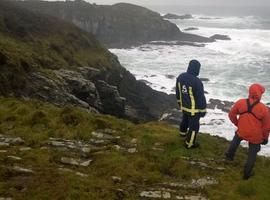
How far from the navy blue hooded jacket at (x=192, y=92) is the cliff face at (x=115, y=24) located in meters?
93.5

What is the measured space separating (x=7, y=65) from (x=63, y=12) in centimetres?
9917

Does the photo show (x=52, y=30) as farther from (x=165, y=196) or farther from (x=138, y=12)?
(x=138, y=12)

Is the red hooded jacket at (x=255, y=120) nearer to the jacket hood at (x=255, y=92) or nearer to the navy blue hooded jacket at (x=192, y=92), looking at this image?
the jacket hood at (x=255, y=92)

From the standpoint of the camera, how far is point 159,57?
8744cm

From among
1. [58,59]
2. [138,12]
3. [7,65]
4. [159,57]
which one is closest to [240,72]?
[159,57]

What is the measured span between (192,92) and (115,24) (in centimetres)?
11013

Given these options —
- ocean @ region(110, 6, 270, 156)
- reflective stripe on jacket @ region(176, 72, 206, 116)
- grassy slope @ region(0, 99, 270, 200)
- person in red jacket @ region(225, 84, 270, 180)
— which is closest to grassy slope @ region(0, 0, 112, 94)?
grassy slope @ region(0, 99, 270, 200)

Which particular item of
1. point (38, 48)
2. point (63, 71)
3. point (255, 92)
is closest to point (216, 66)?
point (38, 48)

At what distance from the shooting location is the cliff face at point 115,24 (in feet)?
374

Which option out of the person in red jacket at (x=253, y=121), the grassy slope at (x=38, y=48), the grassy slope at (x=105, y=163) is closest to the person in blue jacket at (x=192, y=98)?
the grassy slope at (x=105, y=163)

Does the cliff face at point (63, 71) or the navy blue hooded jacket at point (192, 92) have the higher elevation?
the navy blue hooded jacket at point (192, 92)

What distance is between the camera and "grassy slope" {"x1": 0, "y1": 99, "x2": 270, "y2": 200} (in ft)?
30.2

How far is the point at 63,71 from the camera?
27.8 m

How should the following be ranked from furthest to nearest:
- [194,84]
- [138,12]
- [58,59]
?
1. [138,12]
2. [58,59]
3. [194,84]
